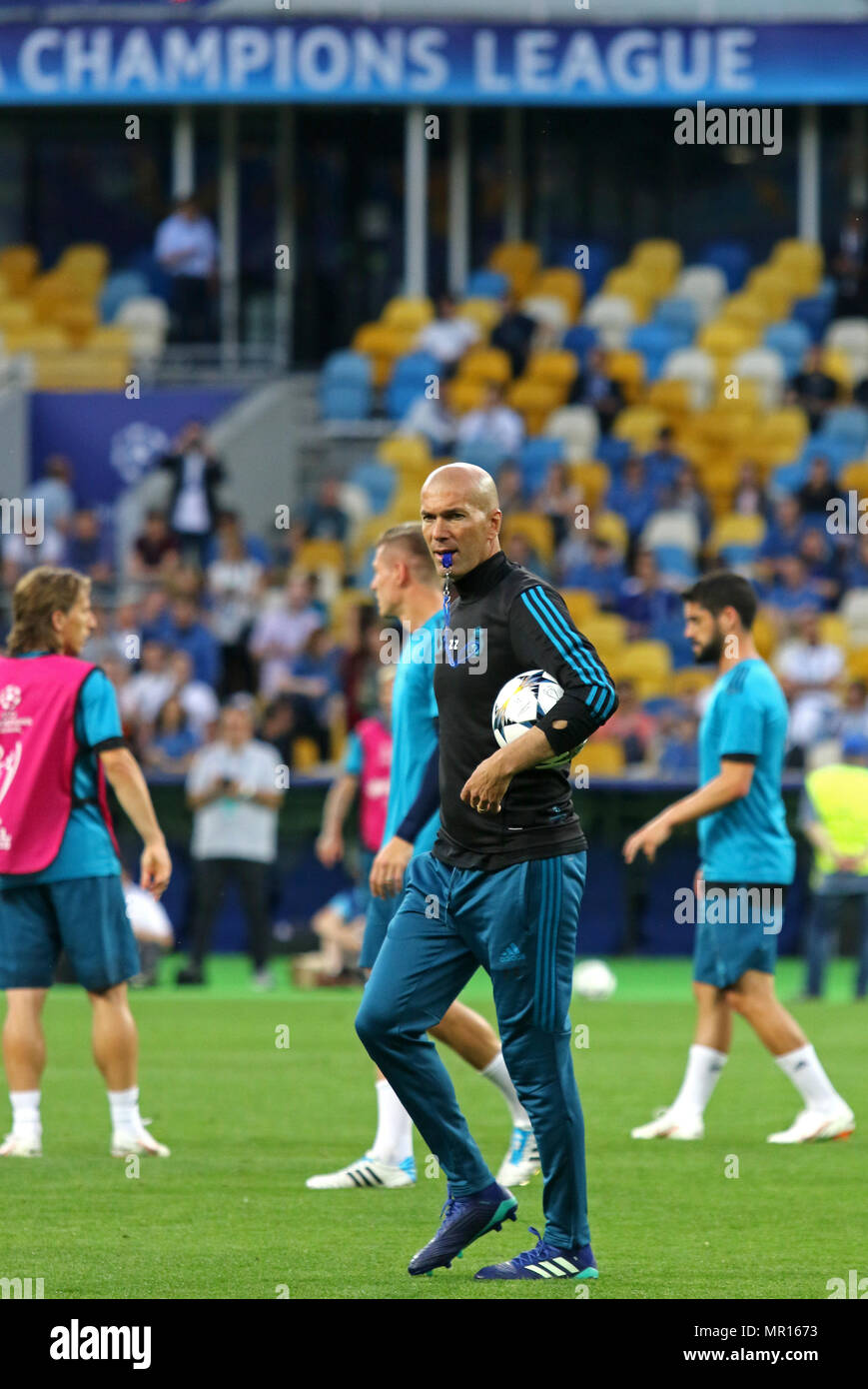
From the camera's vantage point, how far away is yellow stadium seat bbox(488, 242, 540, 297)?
30.1 m

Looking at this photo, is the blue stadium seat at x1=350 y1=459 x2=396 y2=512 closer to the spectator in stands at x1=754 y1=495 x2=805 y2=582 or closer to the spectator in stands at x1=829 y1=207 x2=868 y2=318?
the spectator in stands at x1=754 y1=495 x2=805 y2=582

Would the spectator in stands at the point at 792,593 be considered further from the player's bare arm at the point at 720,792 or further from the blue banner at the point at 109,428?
the player's bare arm at the point at 720,792

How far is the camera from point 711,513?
25.0 m

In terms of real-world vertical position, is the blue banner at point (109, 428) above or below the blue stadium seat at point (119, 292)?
below

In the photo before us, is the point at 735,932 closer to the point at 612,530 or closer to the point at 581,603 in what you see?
the point at 581,603

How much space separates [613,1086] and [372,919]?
3633 millimetres

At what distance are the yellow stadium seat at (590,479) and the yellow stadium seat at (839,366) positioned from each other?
2.97 metres

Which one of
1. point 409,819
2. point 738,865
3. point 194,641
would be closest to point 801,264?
point 194,641

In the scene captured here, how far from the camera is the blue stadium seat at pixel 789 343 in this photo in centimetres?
2800

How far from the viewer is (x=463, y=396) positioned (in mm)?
26891

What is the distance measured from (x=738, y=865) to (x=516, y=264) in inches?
830

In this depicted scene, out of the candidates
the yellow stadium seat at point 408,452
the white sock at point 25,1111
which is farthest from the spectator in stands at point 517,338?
the white sock at point 25,1111

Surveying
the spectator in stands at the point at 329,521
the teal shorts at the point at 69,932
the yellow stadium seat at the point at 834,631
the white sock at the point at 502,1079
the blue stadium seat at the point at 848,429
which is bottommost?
the white sock at the point at 502,1079

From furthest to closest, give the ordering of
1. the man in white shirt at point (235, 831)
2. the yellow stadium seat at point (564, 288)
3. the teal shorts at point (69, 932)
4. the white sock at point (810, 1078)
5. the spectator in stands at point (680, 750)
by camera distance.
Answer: the yellow stadium seat at point (564, 288) < the spectator in stands at point (680, 750) < the man in white shirt at point (235, 831) < the white sock at point (810, 1078) < the teal shorts at point (69, 932)
